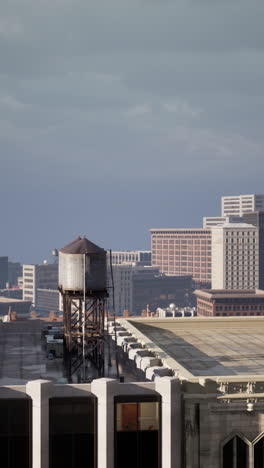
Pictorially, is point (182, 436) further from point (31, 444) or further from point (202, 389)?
point (31, 444)

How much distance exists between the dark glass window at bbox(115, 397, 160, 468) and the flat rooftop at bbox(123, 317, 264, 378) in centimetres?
349

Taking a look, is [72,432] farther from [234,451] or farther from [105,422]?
[234,451]

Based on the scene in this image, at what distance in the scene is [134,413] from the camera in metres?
53.4

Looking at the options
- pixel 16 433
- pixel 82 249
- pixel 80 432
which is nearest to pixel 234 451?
pixel 80 432

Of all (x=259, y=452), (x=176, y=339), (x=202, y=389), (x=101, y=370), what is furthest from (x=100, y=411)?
(x=176, y=339)

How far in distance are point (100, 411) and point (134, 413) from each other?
224 centimetres

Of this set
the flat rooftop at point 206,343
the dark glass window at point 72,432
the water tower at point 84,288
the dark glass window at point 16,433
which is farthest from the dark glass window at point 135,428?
the water tower at point 84,288

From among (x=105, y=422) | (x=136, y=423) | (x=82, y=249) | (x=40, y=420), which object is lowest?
(x=136, y=423)

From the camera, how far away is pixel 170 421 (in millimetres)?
52562

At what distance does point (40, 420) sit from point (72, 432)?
7.86 ft

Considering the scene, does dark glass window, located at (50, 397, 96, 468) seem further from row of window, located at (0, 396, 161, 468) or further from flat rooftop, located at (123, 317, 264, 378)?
flat rooftop, located at (123, 317, 264, 378)

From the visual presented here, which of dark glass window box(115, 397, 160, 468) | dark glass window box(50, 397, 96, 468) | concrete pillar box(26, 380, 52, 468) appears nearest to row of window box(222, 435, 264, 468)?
dark glass window box(115, 397, 160, 468)

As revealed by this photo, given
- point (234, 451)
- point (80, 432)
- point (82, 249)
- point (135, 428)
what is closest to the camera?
point (234, 451)

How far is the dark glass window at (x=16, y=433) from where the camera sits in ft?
→ 173
